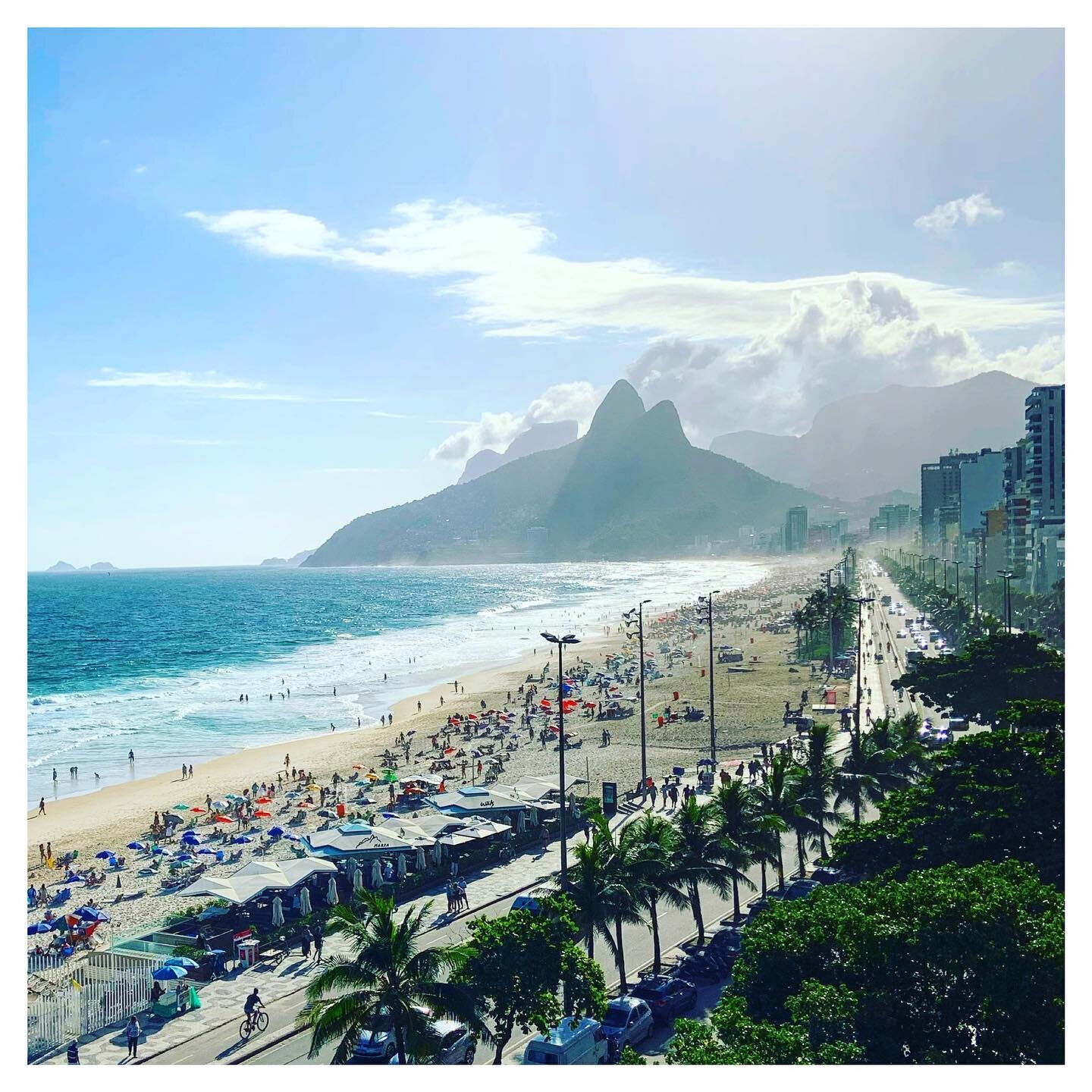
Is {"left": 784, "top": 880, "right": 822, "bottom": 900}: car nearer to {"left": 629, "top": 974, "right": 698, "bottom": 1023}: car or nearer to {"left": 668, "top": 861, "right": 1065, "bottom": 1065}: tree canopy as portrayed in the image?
{"left": 629, "top": 974, "right": 698, "bottom": 1023}: car

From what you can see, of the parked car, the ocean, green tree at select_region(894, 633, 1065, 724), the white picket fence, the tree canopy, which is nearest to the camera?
the tree canopy

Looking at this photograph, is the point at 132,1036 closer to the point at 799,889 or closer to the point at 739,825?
the point at 739,825

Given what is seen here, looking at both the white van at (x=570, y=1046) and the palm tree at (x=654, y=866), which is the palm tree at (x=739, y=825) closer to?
the palm tree at (x=654, y=866)

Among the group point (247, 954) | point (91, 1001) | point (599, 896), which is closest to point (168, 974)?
point (91, 1001)

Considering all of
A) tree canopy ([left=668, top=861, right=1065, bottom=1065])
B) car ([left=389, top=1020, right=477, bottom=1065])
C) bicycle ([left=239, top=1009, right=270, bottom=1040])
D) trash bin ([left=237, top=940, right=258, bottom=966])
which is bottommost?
trash bin ([left=237, top=940, right=258, bottom=966])

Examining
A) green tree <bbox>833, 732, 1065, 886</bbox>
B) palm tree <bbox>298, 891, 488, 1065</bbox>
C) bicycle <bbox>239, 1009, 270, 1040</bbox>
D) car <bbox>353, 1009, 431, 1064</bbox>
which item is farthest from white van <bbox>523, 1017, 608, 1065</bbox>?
green tree <bbox>833, 732, 1065, 886</bbox>

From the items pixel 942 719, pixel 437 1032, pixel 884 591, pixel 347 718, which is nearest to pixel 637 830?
pixel 437 1032

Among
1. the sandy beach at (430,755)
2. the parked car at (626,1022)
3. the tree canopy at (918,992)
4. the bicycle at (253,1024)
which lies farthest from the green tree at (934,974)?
the sandy beach at (430,755)

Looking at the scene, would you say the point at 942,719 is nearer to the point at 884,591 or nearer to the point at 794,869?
the point at 794,869
